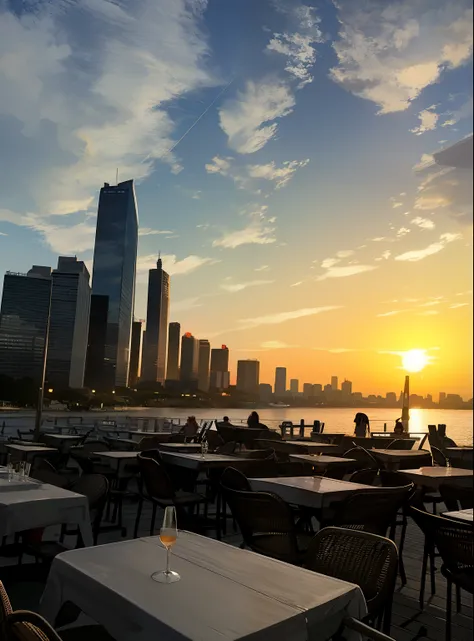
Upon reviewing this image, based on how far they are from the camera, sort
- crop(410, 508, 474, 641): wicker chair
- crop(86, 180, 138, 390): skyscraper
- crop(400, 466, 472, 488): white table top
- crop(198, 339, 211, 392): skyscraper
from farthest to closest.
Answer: crop(86, 180, 138, 390): skyscraper, crop(198, 339, 211, 392): skyscraper, crop(400, 466, 472, 488): white table top, crop(410, 508, 474, 641): wicker chair

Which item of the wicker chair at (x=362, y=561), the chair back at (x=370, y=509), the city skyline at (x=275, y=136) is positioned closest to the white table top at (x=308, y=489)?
the chair back at (x=370, y=509)

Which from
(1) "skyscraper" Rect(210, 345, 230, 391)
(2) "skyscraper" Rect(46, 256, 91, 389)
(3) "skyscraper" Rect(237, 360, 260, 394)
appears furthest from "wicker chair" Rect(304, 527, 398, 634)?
(3) "skyscraper" Rect(237, 360, 260, 394)

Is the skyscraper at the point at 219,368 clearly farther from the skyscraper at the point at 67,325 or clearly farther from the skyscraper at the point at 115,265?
the skyscraper at the point at 115,265

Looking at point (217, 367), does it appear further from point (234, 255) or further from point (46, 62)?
point (46, 62)

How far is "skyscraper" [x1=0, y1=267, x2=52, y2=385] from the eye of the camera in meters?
23.2

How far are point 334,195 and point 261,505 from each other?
9.75m

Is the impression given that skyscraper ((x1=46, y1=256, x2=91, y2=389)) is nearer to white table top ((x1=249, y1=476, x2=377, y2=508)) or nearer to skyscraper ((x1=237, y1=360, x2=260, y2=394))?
skyscraper ((x1=237, y1=360, x2=260, y2=394))

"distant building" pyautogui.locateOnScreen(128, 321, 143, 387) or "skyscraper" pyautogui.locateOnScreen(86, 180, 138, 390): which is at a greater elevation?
"skyscraper" pyautogui.locateOnScreen(86, 180, 138, 390)

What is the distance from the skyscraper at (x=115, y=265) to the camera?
296ft

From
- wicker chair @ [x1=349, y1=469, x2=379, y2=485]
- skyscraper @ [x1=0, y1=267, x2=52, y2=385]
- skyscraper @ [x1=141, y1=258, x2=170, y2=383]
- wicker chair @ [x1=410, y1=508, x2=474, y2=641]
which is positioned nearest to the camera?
wicker chair @ [x1=410, y1=508, x2=474, y2=641]

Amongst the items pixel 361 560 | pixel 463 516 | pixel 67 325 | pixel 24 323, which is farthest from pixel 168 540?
pixel 67 325

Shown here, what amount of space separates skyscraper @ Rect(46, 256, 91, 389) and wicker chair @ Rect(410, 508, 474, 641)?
3094cm

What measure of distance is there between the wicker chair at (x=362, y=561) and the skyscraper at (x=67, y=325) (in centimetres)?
3118

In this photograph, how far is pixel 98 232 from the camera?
101 metres
